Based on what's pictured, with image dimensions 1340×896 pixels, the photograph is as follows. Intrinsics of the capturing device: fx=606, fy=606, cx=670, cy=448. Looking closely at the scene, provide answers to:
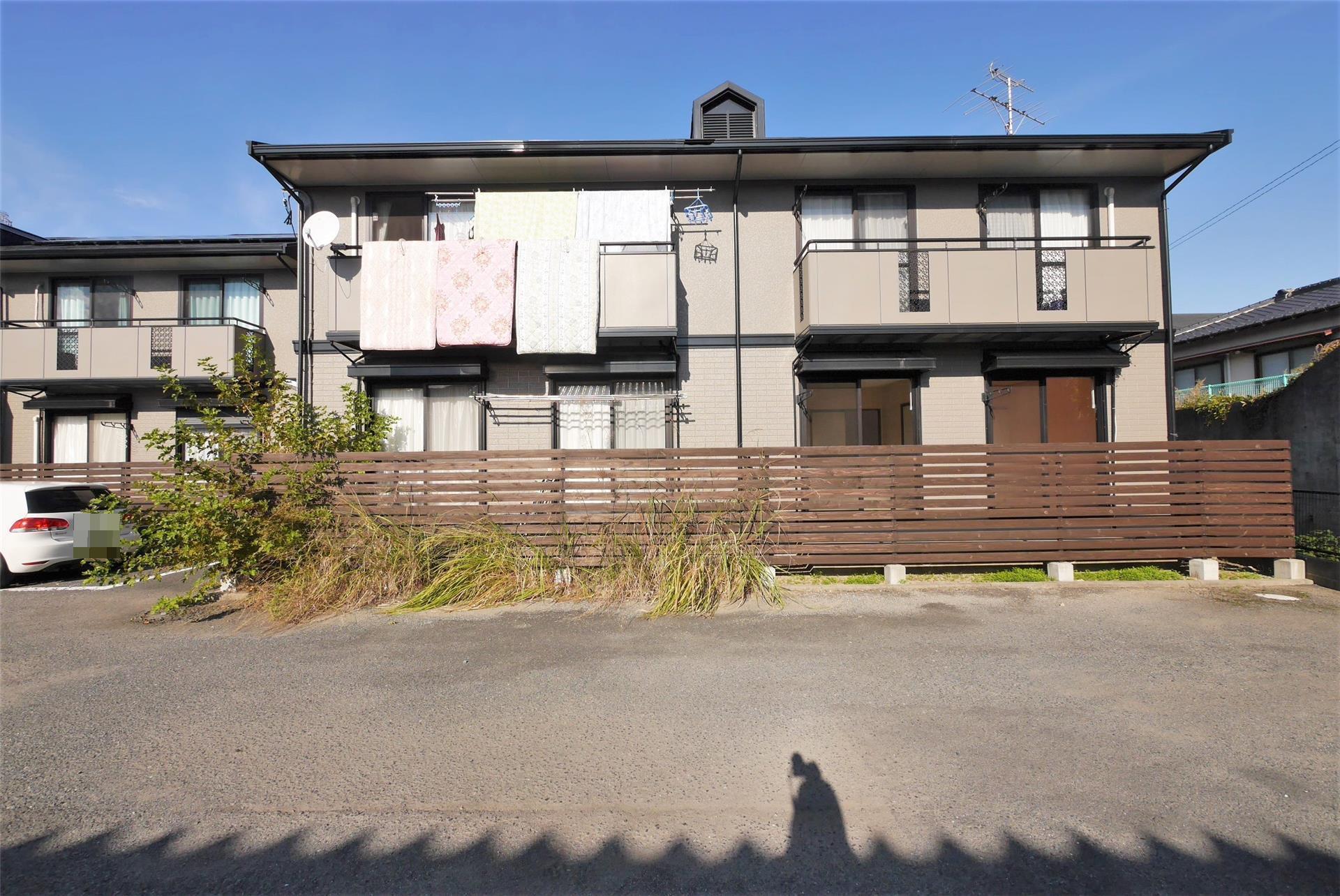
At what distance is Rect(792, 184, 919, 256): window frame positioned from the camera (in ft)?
32.1

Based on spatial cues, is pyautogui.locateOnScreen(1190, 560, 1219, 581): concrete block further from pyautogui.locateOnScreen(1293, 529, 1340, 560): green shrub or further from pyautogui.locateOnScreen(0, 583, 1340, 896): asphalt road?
pyautogui.locateOnScreen(0, 583, 1340, 896): asphalt road

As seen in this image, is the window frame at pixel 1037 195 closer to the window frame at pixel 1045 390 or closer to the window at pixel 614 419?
the window frame at pixel 1045 390

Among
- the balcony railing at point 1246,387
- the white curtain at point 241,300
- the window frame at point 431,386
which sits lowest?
the window frame at point 431,386

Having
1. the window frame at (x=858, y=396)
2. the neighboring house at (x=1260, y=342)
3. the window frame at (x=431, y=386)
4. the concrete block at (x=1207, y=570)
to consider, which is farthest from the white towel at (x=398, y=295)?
the neighboring house at (x=1260, y=342)

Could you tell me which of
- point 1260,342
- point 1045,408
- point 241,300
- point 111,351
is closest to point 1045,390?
point 1045,408

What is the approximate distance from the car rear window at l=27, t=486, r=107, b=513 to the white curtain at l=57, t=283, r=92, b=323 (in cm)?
621

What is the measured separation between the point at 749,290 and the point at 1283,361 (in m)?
15.1

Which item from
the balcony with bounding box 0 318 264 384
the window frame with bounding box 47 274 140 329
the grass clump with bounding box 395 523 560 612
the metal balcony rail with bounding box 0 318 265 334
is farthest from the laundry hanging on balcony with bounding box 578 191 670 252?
the window frame with bounding box 47 274 140 329

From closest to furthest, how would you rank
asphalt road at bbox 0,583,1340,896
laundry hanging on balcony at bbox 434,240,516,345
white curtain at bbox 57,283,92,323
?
asphalt road at bbox 0,583,1340,896
laundry hanging on balcony at bbox 434,240,516,345
white curtain at bbox 57,283,92,323

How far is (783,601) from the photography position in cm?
623

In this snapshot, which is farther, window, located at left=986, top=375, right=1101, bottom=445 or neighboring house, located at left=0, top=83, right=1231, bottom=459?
window, located at left=986, top=375, right=1101, bottom=445

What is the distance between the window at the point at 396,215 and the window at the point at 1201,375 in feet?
62.1

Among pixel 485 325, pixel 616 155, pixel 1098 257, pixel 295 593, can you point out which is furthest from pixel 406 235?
pixel 1098 257

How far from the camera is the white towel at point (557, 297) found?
879 cm
